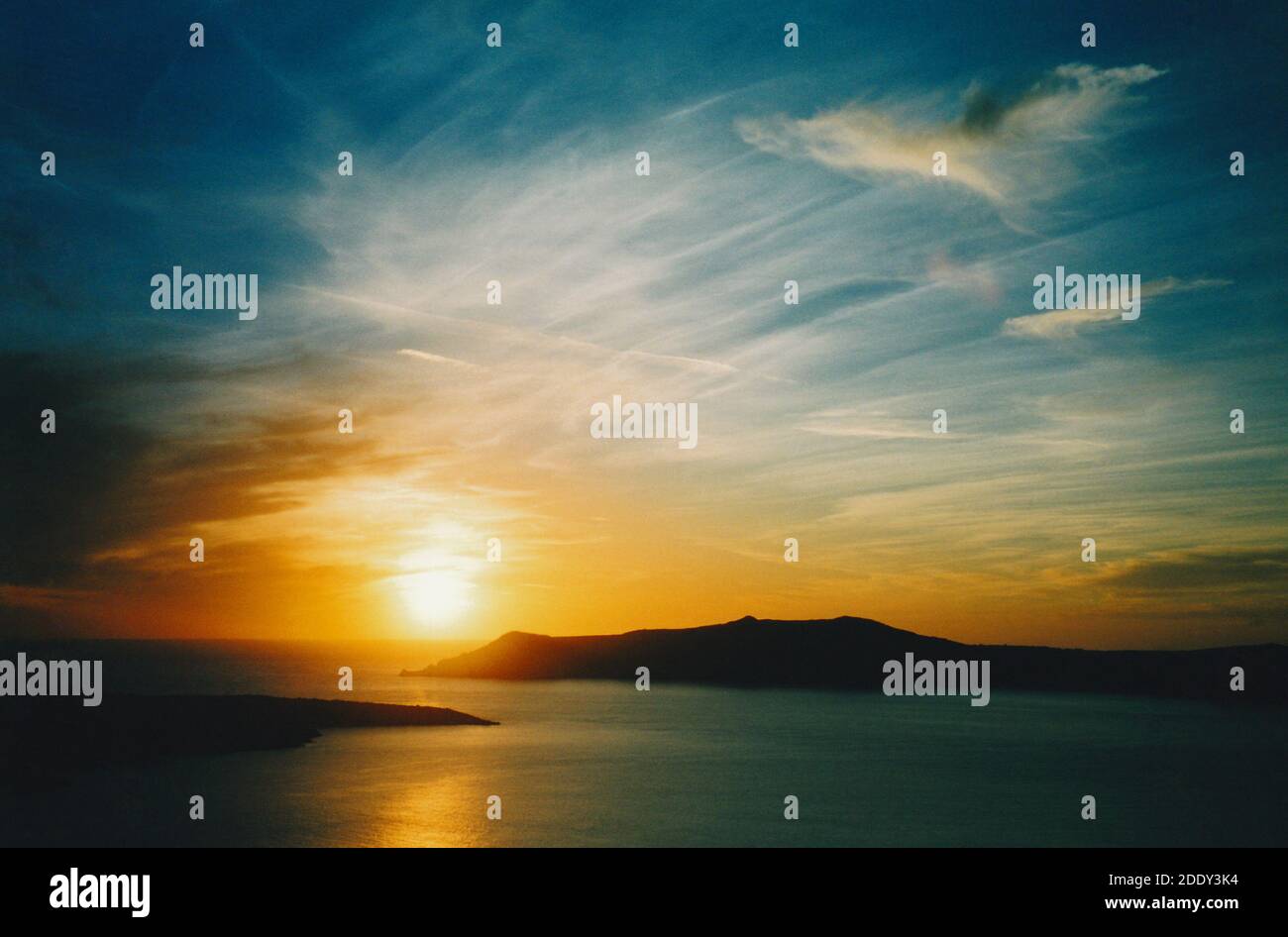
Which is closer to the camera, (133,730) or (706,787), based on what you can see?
(706,787)

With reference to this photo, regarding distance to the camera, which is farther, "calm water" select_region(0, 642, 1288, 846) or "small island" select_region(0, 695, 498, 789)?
"small island" select_region(0, 695, 498, 789)

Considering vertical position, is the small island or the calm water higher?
the small island

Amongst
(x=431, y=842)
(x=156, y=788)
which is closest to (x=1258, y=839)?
(x=431, y=842)

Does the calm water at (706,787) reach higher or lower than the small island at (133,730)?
lower

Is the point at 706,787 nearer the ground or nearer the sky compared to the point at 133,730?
nearer the ground

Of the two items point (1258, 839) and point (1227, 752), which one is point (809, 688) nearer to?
point (1227, 752)

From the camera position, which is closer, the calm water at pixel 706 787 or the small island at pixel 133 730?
the calm water at pixel 706 787
